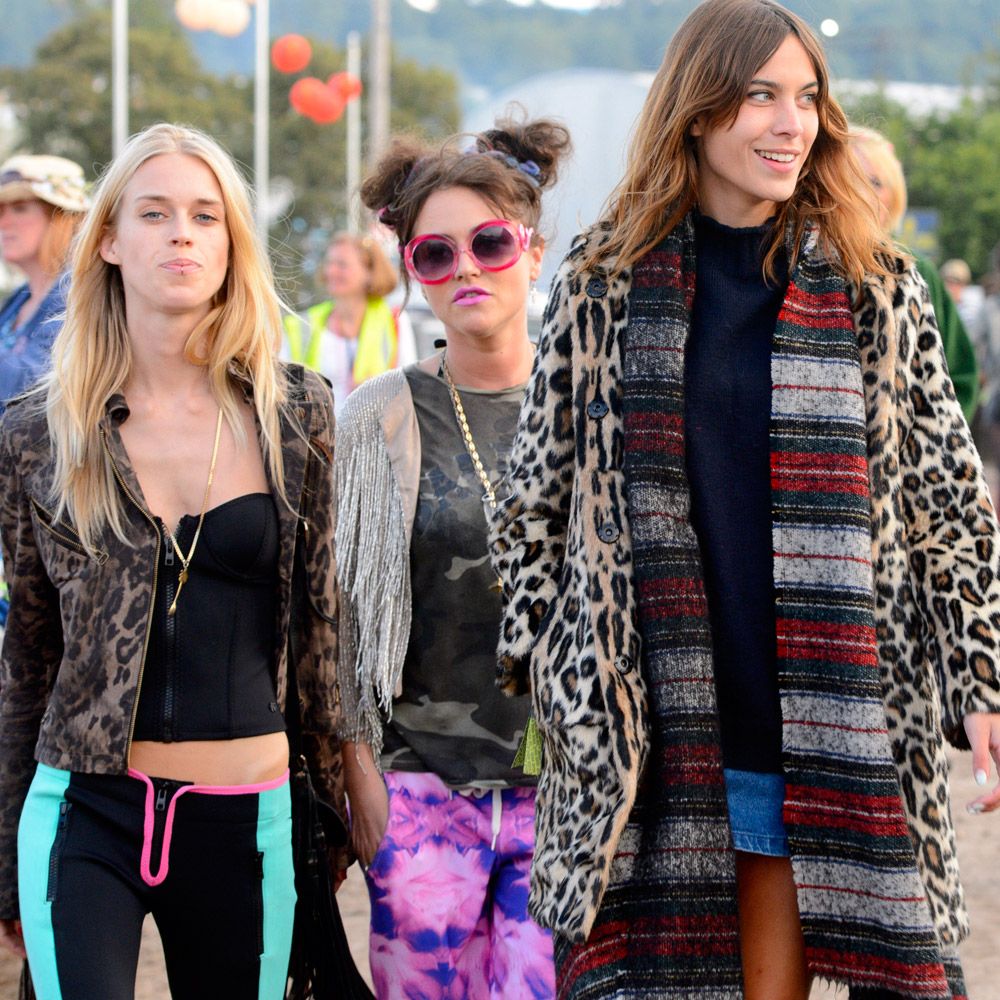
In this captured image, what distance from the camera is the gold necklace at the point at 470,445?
11.8 ft

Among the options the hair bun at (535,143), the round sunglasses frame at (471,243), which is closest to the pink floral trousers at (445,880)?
the round sunglasses frame at (471,243)

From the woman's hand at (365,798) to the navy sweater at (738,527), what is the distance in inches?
42.5

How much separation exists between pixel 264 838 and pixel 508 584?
75 cm

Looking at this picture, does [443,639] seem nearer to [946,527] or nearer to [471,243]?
[471,243]

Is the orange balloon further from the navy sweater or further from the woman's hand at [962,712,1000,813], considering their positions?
the woman's hand at [962,712,1000,813]

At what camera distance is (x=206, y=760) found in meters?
3.14

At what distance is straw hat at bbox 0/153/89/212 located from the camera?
18.5 ft

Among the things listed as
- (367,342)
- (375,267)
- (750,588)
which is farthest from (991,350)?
(750,588)

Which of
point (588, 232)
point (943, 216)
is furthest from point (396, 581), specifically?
point (943, 216)

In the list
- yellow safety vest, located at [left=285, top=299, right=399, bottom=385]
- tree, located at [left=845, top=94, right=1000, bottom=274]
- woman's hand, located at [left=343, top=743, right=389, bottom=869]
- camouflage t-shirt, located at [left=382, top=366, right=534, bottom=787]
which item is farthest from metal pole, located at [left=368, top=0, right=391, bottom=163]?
woman's hand, located at [left=343, top=743, right=389, bottom=869]

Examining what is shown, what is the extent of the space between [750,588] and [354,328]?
291 inches

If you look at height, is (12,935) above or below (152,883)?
below

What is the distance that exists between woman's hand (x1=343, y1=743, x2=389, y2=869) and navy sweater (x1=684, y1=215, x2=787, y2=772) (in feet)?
3.54

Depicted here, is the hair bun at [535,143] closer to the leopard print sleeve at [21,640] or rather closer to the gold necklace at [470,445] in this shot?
the gold necklace at [470,445]
